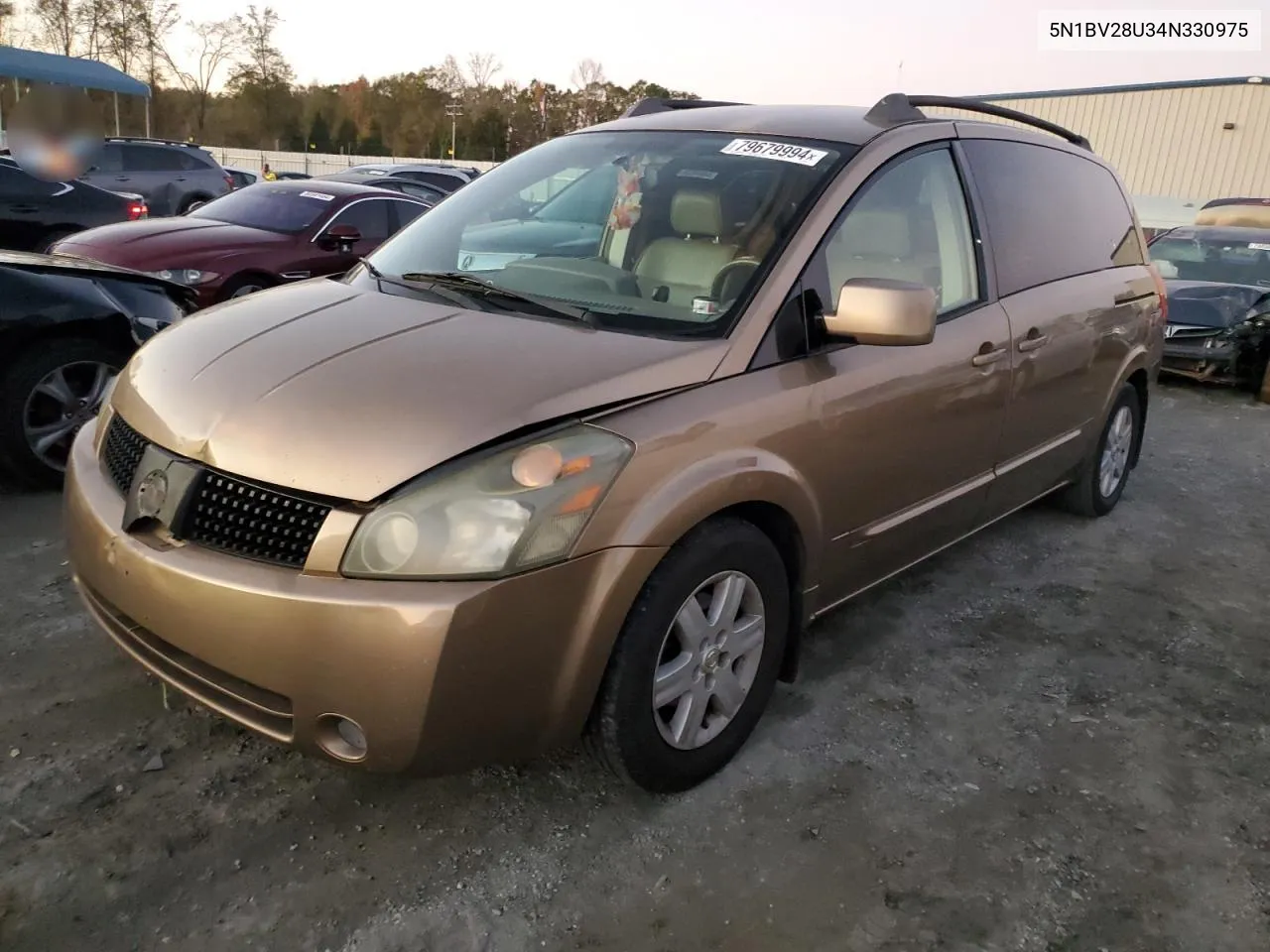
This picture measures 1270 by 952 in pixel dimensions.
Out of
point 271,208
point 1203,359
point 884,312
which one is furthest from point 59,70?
point 884,312

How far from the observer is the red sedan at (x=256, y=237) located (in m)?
6.93

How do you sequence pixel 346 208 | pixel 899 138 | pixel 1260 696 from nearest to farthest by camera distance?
pixel 899 138 < pixel 1260 696 < pixel 346 208

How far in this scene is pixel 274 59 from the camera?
50.1 meters

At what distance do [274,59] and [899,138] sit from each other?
54.7m

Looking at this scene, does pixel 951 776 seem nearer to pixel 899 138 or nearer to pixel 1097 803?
pixel 1097 803

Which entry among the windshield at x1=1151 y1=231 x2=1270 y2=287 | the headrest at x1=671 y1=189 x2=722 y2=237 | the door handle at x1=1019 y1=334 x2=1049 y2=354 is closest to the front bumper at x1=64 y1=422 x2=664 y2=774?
the headrest at x1=671 y1=189 x2=722 y2=237

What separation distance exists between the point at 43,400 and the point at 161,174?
14.1 meters

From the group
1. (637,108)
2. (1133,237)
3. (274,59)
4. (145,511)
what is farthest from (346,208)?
(274,59)

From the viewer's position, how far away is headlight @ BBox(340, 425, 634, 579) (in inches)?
78.2

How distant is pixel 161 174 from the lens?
16.4m

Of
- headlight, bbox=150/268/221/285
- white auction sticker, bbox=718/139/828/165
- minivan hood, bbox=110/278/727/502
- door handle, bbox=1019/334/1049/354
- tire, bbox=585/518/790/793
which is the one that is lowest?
tire, bbox=585/518/790/793

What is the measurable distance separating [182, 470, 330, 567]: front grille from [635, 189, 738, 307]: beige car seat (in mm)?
1195

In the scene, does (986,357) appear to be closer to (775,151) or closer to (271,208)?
(775,151)

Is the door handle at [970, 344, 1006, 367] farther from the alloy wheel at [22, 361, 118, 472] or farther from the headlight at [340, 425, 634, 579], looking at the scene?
the alloy wheel at [22, 361, 118, 472]
